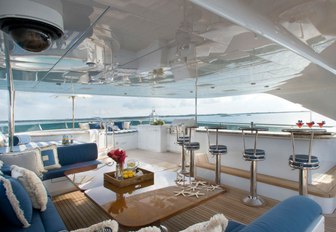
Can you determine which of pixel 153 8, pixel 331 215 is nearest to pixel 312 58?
pixel 331 215

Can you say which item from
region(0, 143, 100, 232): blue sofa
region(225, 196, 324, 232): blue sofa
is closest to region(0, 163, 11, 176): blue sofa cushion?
region(0, 143, 100, 232): blue sofa

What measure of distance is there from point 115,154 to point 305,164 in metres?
2.29

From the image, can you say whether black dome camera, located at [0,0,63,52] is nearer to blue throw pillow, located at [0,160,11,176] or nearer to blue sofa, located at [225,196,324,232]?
blue throw pillow, located at [0,160,11,176]

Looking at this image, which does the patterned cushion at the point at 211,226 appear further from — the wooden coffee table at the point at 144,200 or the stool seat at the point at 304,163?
the stool seat at the point at 304,163

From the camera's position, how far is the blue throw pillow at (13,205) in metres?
1.48

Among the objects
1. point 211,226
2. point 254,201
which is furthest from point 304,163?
point 211,226

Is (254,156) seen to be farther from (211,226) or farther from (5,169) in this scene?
(5,169)

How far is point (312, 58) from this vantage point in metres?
3.69

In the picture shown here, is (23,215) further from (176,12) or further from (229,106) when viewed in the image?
(229,106)

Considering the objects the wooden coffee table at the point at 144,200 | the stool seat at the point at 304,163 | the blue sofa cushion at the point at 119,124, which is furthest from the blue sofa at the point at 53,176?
the blue sofa cushion at the point at 119,124

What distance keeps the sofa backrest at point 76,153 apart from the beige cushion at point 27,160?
54 cm

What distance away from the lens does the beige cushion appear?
2625mm

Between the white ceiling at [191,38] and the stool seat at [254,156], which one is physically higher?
the white ceiling at [191,38]

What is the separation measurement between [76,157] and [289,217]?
3420 mm
